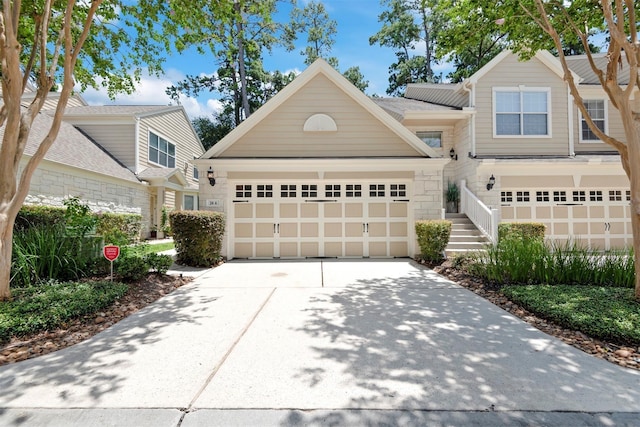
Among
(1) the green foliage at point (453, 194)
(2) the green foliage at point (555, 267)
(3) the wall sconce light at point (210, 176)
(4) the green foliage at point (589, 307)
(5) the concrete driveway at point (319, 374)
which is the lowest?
(5) the concrete driveway at point (319, 374)

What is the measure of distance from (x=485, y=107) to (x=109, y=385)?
43.9ft

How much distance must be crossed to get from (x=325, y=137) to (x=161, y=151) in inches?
460

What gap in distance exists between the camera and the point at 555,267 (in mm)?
5789

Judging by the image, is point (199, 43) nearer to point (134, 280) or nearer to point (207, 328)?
point (134, 280)

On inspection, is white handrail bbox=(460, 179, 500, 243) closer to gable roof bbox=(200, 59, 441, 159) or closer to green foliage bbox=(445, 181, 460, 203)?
green foliage bbox=(445, 181, 460, 203)

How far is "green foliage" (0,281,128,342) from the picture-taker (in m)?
3.70

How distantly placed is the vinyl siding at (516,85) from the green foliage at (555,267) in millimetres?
6580

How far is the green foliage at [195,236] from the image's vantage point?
7.93 metres

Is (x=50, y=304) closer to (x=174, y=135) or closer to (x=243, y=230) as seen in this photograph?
(x=243, y=230)

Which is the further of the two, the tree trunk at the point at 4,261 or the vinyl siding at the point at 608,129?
the vinyl siding at the point at 608,129

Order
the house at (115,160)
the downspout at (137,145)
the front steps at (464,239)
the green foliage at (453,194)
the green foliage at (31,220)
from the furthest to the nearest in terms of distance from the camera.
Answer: the downspout at (137,145), the green foliage at (453,194), the house at (115,160), the front steps at (464,239), the green foliage at (31,220)

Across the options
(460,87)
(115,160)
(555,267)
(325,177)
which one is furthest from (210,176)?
(460,87)

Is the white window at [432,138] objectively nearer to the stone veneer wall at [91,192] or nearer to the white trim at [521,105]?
the white trim at [521,105]

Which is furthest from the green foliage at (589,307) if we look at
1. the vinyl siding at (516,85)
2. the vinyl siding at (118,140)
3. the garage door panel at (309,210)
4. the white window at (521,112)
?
the vinyl siding at (118,140)
